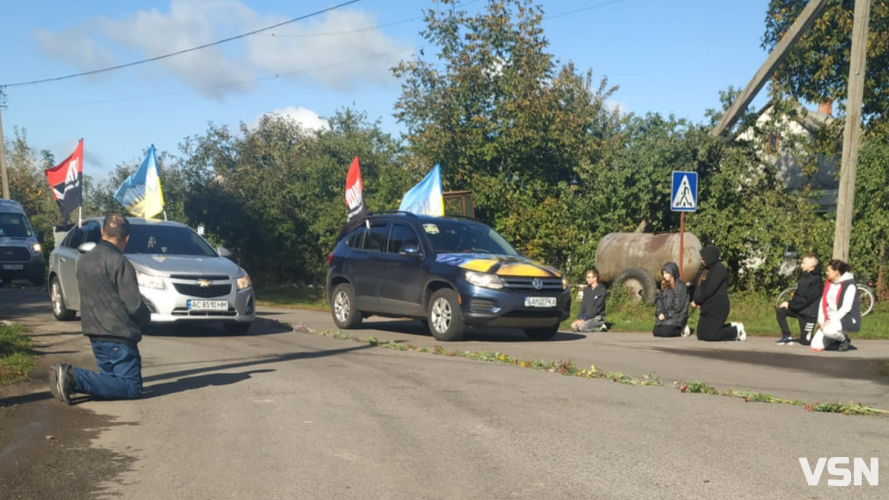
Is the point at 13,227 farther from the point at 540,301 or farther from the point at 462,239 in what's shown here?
the point at 540,301

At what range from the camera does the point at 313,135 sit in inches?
2328

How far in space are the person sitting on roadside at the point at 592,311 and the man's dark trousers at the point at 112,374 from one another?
10158 mm

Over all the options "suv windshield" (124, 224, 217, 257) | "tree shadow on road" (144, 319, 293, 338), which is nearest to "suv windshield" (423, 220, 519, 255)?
"tree shadow on road" (144, 319, 293, 338)

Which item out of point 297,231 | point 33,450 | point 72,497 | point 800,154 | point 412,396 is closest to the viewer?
point 72,497

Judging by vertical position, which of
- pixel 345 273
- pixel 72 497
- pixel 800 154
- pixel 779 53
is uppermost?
pixel 779 53

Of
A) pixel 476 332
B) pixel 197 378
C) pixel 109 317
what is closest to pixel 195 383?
pixel 197 378

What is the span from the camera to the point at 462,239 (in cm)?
1500

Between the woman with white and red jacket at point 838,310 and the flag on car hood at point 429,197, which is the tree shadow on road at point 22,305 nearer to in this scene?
the flag on car hood at point 429,197

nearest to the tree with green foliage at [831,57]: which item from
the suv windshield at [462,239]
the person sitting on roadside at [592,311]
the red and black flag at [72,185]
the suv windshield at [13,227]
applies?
the person sitting on roadside at [592,311]

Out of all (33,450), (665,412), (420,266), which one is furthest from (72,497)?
(420,266)

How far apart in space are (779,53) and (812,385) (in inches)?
526

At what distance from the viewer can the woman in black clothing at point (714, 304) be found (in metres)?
14.7

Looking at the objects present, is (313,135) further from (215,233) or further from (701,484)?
(701,484)

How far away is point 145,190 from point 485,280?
12.6m
